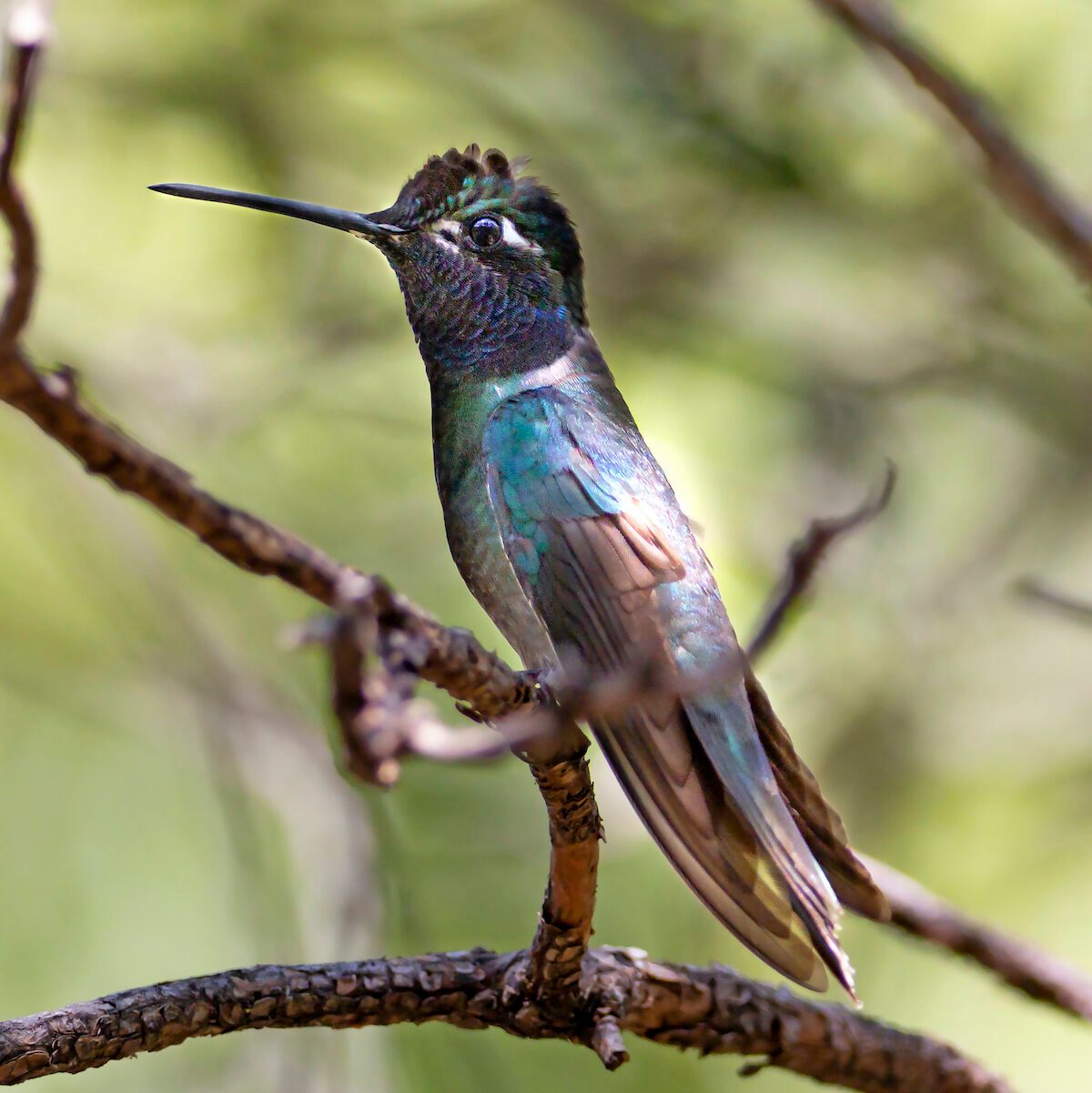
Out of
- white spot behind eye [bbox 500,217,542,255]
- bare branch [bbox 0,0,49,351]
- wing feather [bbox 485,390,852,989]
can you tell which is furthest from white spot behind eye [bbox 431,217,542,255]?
bare branch [bbox 0,0,49,351]

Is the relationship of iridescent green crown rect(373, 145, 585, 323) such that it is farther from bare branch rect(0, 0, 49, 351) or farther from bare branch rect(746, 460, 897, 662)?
bare branch rect(0, 0, 49, 351)

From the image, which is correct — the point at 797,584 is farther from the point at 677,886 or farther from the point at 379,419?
the point at 379,419

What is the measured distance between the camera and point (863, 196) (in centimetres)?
644

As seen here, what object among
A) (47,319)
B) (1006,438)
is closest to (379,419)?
(47,319)

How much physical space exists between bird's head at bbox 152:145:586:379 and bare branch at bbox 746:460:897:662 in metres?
0.91

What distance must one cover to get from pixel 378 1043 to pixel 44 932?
61.3 inches

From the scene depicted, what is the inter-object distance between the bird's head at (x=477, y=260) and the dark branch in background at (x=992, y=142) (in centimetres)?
120

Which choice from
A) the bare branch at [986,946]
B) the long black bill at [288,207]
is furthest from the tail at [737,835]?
the long black bill at [288,207]

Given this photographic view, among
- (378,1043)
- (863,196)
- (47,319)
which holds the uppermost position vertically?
(863,196)

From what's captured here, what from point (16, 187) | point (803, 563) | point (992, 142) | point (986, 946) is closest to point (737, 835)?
point (803, 563)

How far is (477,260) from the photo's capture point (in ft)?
12.6

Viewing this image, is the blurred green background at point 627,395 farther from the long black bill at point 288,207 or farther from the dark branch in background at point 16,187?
the dark branch in background at point 16,187

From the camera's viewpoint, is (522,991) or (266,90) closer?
(522,991)

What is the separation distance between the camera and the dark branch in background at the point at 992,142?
281 centimetres
